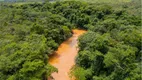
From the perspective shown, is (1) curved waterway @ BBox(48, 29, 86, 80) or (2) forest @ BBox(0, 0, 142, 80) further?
(1) curved waterway @ BBox(48, 29, 86, 80)

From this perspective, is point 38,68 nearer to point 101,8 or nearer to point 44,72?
point 44,72

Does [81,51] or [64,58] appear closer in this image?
[81,51]

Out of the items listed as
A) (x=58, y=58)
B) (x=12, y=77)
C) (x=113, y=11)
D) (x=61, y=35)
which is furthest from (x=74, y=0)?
(x=12, y=77)

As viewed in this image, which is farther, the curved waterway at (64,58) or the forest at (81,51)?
the curved waterway at (64,58)

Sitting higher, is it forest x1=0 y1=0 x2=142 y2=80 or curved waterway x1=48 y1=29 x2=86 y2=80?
forest x1=0 y1=0 x2=142 y2=80

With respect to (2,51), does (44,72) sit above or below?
below

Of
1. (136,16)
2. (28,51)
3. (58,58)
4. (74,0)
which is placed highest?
(74,0)

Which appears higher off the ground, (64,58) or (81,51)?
(81,51)

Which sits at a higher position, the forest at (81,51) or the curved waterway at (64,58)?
the forest at (81,51)
